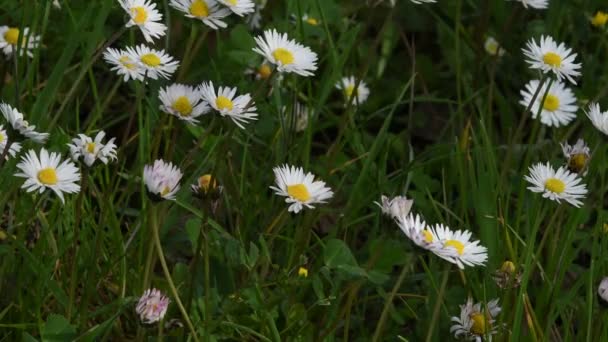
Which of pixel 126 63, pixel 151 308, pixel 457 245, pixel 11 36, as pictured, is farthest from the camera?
pixel 11 36

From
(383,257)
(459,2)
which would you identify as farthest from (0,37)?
(459,2)

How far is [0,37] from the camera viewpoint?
1980mm

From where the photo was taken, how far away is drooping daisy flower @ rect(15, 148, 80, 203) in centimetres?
144

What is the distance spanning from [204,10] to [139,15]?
0.35 feet

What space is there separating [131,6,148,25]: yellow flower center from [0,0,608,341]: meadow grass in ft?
0.14

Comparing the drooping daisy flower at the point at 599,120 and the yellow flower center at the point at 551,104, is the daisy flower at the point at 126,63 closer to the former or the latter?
the drooping daisy flower at the point at 599,120

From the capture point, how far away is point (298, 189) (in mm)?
1586

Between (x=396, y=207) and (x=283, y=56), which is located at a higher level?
(x=283, y=56)

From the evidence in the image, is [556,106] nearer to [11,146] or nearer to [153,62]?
[153,62]

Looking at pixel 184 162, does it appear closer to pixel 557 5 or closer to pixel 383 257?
pixel 383 257

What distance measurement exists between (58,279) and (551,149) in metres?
1.07

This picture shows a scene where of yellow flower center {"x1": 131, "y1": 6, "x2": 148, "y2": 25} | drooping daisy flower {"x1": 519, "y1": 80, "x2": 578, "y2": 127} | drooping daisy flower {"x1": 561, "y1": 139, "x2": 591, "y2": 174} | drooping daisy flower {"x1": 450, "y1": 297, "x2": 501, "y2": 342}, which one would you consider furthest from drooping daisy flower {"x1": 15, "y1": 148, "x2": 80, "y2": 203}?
drooping daisy flower {"x1": 519, "y1": 80, "x2": 578, "y2": 127}

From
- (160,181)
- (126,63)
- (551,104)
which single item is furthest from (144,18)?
(551,104)

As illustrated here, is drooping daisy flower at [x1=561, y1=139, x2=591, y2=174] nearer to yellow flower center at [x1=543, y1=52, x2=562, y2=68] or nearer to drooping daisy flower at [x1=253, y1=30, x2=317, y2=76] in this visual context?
yellow flower center at [x1=543, y1=52, x2=562, y2=68]
